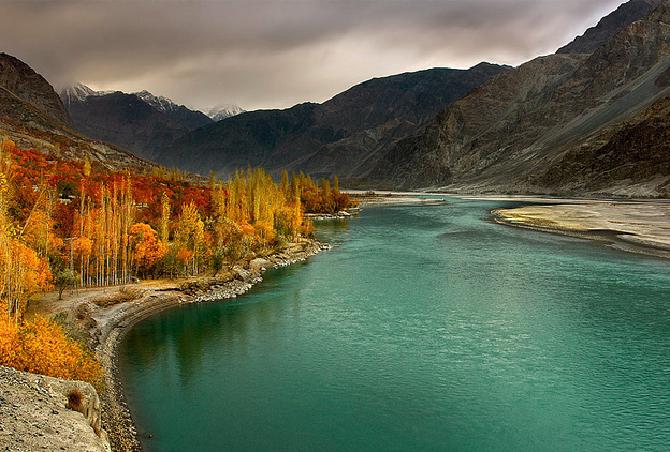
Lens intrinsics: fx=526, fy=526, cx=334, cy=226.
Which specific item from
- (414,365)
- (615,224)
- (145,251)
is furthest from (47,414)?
(615,224)

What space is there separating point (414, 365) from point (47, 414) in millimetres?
17555

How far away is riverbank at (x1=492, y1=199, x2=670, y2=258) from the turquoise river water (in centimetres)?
1574

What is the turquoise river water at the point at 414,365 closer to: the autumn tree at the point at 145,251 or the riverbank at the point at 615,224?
the autumn tree at the point at 145,251

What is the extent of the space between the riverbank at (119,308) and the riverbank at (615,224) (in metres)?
48.9

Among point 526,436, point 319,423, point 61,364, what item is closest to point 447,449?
point 526,436

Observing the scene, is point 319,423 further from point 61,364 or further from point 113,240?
point 113,240

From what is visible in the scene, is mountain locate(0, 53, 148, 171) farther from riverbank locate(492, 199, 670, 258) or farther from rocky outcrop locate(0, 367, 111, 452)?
rocky outcrop locate(0, 367, 111, 452)

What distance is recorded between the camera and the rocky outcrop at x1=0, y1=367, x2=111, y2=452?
16062 mm

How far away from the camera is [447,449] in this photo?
66.8 ft

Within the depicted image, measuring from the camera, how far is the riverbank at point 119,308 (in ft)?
72.8

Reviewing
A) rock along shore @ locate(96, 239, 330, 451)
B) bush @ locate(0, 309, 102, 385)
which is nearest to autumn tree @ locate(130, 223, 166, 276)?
rock along shore @ locate(96, 239, 330, 451)

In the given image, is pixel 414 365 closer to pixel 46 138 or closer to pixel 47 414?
pixel 47 414

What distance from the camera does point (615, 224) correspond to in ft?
291

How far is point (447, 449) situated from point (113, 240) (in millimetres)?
33200
